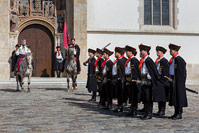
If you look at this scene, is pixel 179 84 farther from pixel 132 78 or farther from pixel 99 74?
pixel 99 74

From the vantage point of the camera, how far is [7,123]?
23.5 feet

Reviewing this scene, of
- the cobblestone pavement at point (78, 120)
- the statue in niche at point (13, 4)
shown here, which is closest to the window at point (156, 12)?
the statue in niche at point (13, 4)

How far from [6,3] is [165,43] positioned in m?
8.74

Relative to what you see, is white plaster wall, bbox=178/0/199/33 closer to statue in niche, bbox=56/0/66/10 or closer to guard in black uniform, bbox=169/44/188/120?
statue in niche, bbox=56/0/66/10

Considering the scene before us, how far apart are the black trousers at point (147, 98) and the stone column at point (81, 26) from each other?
1147 cm

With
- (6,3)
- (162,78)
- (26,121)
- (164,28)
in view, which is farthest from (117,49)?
(164,28)

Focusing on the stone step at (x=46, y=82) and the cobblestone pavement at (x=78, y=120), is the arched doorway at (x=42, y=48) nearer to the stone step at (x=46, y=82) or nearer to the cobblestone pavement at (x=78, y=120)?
the stone step at (x=46, y=82)

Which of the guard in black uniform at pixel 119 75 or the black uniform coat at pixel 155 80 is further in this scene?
the guard in black uniform at pixel 119 75

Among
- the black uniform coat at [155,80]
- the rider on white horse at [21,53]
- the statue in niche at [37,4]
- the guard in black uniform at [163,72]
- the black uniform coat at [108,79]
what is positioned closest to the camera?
the black uniform coat at [155,80]

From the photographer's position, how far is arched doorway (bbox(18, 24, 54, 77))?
70.5 feet

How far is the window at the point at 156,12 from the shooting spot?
21016 mm

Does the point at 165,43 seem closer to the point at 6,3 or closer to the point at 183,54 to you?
the point at 183,54

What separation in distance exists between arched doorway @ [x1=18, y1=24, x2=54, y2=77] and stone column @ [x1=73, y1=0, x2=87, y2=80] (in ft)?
9.27

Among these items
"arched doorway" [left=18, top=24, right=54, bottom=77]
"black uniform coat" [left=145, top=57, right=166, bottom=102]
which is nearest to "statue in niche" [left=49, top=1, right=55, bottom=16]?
"arched doorway" [left=18, top=24, right=54, bottom=77]
